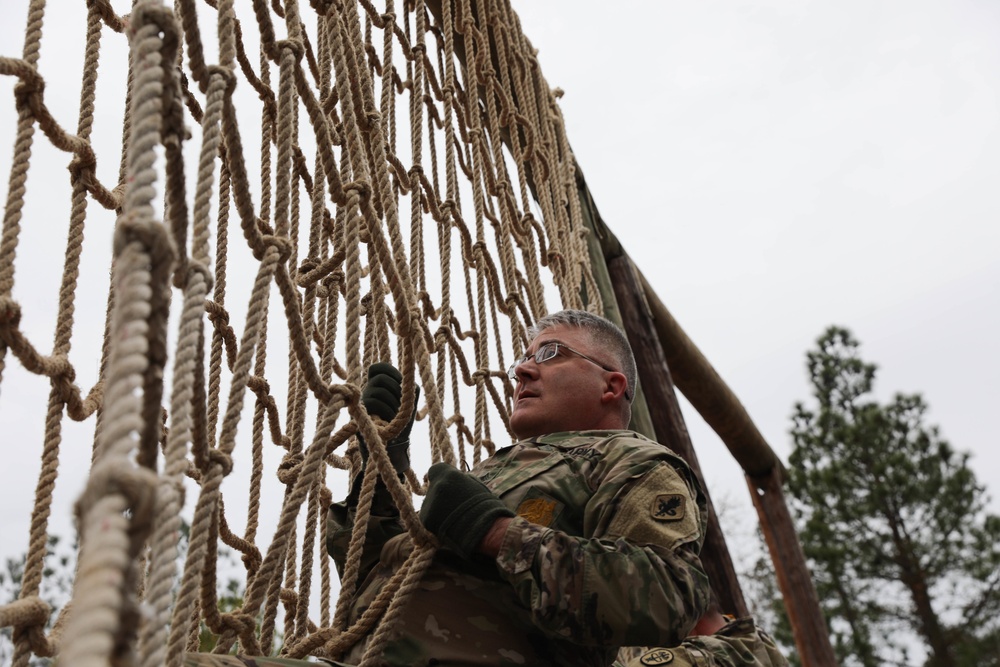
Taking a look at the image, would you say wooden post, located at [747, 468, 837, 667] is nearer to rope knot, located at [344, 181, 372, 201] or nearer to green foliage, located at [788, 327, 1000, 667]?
rope knot, located at [344, 181, 372, 201]

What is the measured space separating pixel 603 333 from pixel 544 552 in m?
0.72

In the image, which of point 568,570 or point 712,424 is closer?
point 568,570

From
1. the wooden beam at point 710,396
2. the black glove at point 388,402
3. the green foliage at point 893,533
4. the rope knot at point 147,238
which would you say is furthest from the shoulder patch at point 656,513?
the green foliage at point 893,533

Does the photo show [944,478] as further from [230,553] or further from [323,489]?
[323,489]

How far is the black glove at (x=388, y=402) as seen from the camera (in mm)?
1376

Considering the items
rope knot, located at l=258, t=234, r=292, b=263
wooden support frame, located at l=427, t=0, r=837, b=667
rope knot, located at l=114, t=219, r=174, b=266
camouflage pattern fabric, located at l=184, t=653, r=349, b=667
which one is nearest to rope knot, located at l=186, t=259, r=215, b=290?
rope knot, located at l=114, t=219, r=174, b=266

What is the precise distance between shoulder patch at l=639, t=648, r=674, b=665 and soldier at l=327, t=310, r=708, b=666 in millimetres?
366

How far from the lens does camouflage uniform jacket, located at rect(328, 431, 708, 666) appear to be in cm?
104

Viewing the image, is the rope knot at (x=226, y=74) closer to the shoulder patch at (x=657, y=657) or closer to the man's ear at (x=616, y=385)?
the man's ear at (x=616, y=385)

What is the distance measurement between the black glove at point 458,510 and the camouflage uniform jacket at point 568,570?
0.04 meters

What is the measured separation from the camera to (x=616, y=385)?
165 cm

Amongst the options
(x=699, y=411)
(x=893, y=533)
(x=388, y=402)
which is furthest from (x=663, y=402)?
(x=893, y=533)

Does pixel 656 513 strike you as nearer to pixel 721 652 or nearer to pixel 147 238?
pixel 721 652

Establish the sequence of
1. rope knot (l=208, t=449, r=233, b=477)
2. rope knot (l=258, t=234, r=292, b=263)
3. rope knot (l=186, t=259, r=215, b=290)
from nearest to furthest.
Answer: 1. rope knot (l=186, t=259, r=215, b=290)
2. rope knot (l=208, t=449, r=233, b=477)
3. rope knot (l=258, t=234, r=292, b=263)
